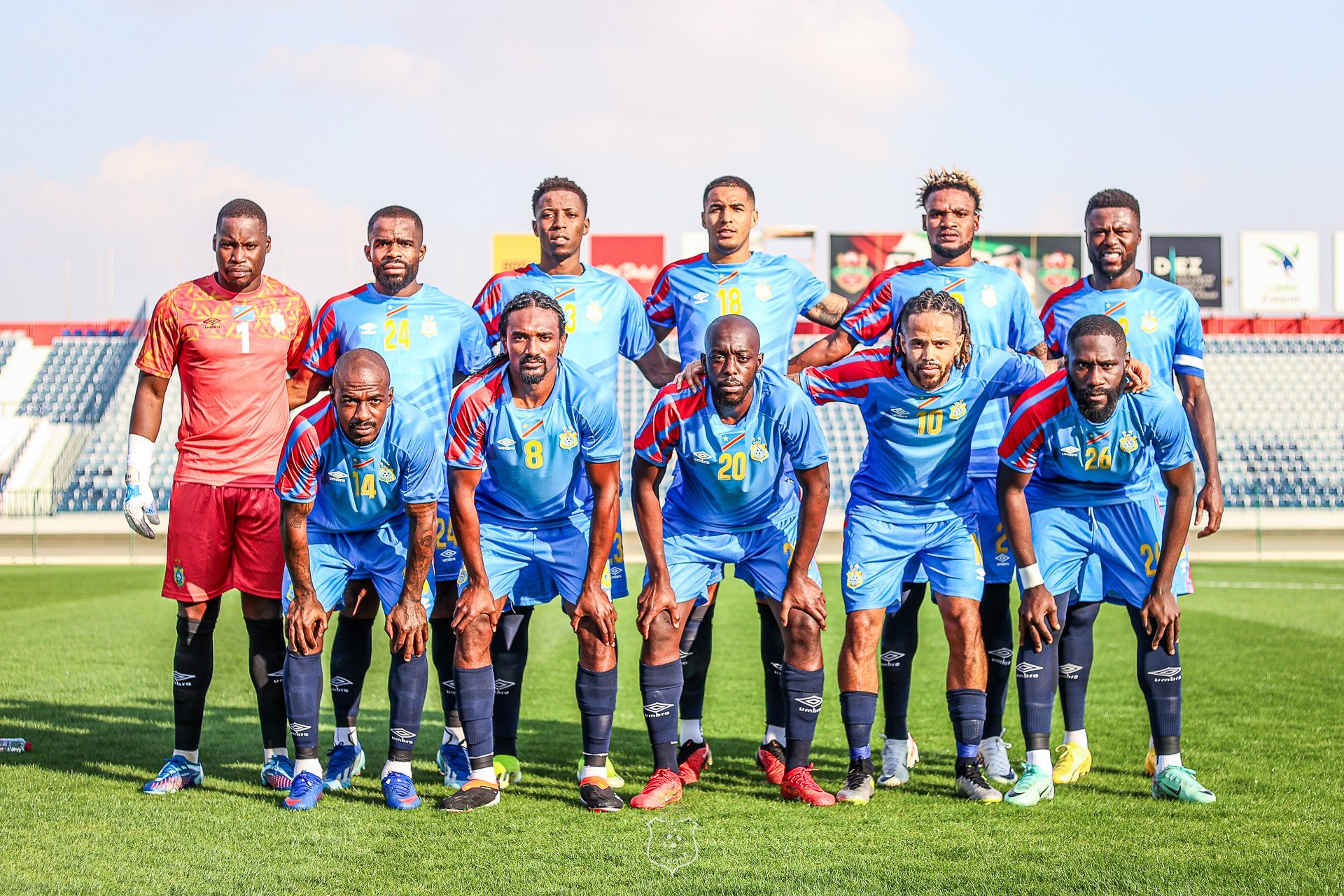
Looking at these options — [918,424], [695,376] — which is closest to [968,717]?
[918,424]

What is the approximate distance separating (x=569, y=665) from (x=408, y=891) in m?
5.89

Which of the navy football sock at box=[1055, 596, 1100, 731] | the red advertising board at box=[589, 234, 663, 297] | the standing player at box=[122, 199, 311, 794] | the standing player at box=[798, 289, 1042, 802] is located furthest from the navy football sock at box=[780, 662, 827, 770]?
the red advertising board at box=[589, 234, 663, 297]

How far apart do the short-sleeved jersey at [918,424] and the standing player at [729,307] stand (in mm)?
502

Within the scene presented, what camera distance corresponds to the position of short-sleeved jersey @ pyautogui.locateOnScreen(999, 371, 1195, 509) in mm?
4984

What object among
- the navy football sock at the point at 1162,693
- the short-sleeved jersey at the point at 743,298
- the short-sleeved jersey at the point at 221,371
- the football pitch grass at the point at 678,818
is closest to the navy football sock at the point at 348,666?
the football pitch grass at the point at 678,818

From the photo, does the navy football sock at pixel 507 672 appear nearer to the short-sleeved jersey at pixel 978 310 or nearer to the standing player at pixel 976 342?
the standing player at pixel 976 342

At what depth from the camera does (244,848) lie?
4254mm

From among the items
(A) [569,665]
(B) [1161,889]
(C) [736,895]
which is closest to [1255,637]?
(A) [569,665]

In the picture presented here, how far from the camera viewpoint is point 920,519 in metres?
5.20

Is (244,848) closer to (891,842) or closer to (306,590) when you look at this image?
(306,590)

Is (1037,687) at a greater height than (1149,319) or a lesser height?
lesser

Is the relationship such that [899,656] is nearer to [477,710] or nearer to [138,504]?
[477,710]

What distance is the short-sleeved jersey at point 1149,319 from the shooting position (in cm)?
551

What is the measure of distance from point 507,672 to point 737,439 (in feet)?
5.03
